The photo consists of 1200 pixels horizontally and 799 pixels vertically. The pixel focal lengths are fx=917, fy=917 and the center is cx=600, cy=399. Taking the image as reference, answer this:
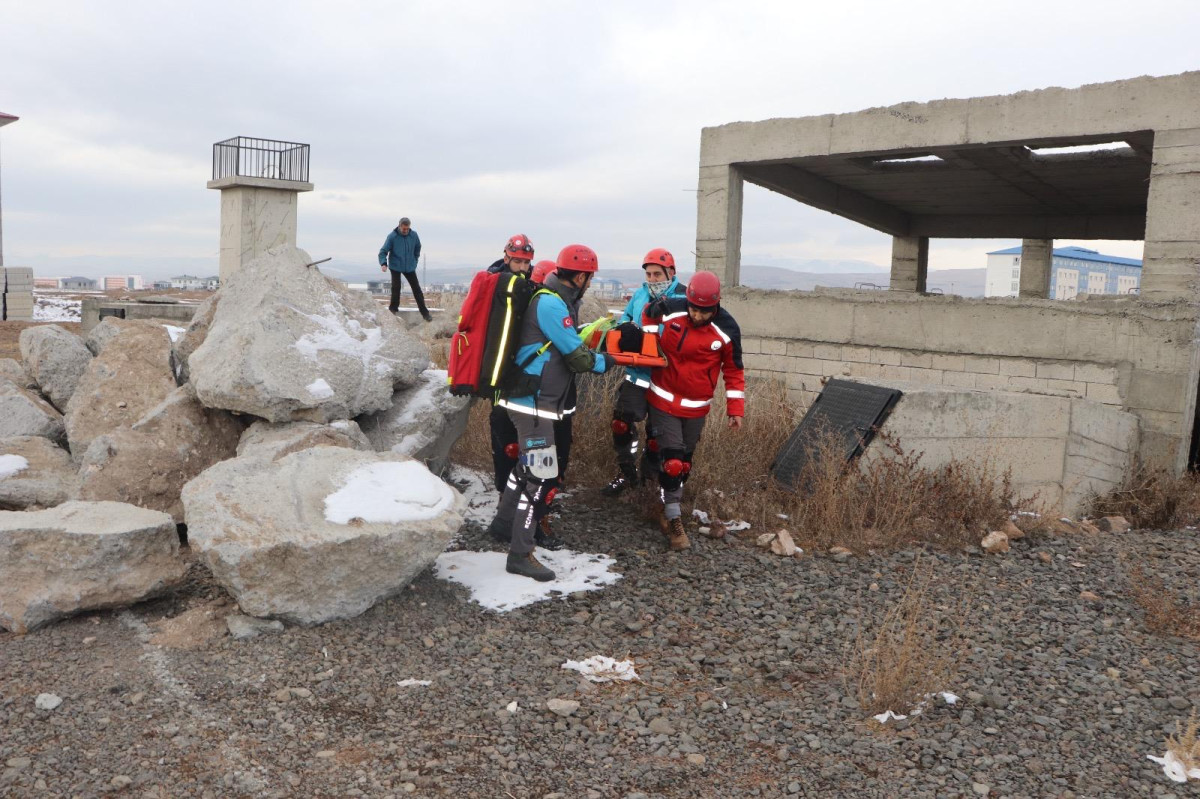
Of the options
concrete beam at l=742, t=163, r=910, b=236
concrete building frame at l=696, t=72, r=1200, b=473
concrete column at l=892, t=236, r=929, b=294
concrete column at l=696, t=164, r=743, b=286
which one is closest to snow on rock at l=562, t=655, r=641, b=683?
concrete building frame at l=696, t=72, r=1200, b=473

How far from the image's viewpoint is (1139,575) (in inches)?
207

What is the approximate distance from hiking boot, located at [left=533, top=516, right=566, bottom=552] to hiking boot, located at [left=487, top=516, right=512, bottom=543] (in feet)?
0.58

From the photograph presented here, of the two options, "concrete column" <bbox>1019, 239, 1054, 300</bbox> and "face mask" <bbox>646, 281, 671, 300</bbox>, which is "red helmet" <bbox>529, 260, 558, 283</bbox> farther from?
"concrete column" <bbox>1019, 239, 1054, 300</bbox>

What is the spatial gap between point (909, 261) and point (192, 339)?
12.9m

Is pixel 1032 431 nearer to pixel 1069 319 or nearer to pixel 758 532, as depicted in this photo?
pixel 1069 319

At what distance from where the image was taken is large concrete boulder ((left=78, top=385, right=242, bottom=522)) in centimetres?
546

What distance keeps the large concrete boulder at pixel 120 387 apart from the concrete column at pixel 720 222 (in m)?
5.24

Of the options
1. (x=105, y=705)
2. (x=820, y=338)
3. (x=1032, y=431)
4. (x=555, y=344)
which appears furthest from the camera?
(x=820, y=338)

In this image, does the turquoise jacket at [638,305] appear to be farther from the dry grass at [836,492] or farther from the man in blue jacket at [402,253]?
the man in blue jacket at [402,253]

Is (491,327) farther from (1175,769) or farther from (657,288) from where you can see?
(1175,769)

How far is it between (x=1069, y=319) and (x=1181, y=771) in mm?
5109

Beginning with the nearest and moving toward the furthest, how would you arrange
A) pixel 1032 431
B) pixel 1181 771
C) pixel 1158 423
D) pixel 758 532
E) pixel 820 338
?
pixel 1181 771 < pixel 758 532 < pixel 1032 431 < pixel 1158 423 < pixel 820 338

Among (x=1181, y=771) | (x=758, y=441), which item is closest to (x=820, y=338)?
(x=758, y=441)

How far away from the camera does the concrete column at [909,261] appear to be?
16.2 metres
